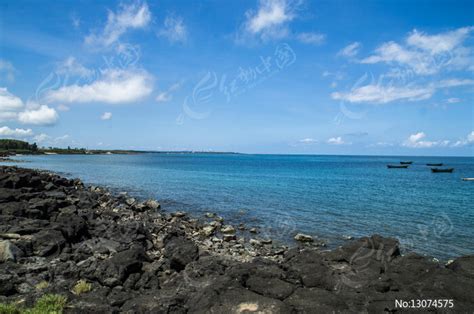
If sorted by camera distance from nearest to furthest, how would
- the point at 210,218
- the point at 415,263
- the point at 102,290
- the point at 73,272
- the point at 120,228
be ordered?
1. the point at 102,290
2. the point at 415,263
3. the point at 73,272
4. the point at 120,228
5. the point at 210,218

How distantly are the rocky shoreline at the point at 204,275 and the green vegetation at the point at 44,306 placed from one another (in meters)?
0.24

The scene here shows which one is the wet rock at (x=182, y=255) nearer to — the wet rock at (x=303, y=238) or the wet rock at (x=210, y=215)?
the wet rock at (x=303, y=238)

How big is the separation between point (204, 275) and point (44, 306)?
5527 mm

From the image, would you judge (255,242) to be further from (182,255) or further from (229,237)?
(182,255)

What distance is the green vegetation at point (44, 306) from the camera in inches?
340

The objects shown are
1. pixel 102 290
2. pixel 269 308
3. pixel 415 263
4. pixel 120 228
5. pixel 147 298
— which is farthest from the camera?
pixel 120 228

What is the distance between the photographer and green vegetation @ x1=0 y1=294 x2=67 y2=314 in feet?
28.3

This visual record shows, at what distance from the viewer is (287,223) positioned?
28.4 m

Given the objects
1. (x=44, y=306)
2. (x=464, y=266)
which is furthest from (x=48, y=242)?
(x=464, y=266)

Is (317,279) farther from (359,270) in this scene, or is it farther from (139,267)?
(139,267)

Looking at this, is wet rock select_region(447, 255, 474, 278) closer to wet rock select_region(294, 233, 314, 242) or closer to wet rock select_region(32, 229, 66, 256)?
wet rock select_region(294, 233, 314, 242)

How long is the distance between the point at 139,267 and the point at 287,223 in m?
17.1

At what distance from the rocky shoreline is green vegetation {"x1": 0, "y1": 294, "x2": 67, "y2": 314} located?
24 centimetres

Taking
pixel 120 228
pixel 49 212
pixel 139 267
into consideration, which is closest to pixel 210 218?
pixel 120 228
